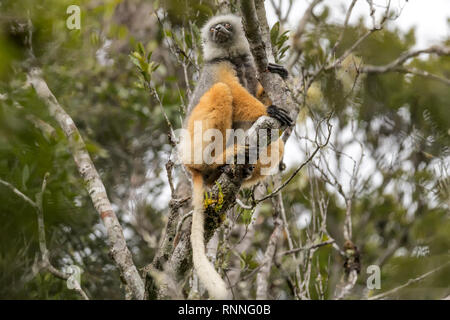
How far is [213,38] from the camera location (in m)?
6.52

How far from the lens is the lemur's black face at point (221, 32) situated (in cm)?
641

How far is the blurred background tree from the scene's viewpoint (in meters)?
5.68

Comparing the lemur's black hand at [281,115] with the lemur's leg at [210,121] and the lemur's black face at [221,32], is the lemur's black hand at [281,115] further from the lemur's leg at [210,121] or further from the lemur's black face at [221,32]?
the lemur's black face at [221,32]

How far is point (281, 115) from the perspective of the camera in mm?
4594

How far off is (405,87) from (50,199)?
6722 millimetres

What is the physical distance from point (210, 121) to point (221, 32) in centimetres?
169

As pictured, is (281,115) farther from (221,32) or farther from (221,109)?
(221,32)

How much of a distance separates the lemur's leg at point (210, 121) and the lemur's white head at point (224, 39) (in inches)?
42.0

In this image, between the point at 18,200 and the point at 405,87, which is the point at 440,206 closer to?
the point at 405,87

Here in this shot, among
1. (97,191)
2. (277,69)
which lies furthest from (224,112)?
(97,191)

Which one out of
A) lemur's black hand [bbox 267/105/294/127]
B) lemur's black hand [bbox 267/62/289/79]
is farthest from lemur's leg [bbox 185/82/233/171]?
lemur's black hand [bbox 267/105/294/127]

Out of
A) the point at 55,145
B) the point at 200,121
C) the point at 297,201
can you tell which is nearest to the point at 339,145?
the point at 297,201

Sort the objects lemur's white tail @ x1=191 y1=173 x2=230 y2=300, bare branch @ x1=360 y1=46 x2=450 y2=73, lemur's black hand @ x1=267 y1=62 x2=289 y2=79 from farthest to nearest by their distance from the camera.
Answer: bare branch @ x1=360 y1=46 x2=450 y2=73 → lemur's black hand @ x1=267 y1=62 x2=289 y2=79 → lemur's white tail @ x1=191 y1=173 x2=230 y2=300

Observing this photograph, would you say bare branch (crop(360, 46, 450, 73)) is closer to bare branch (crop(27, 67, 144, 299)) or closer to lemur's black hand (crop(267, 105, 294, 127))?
lemur's black hand (crop(267, 105, 294, 127))
